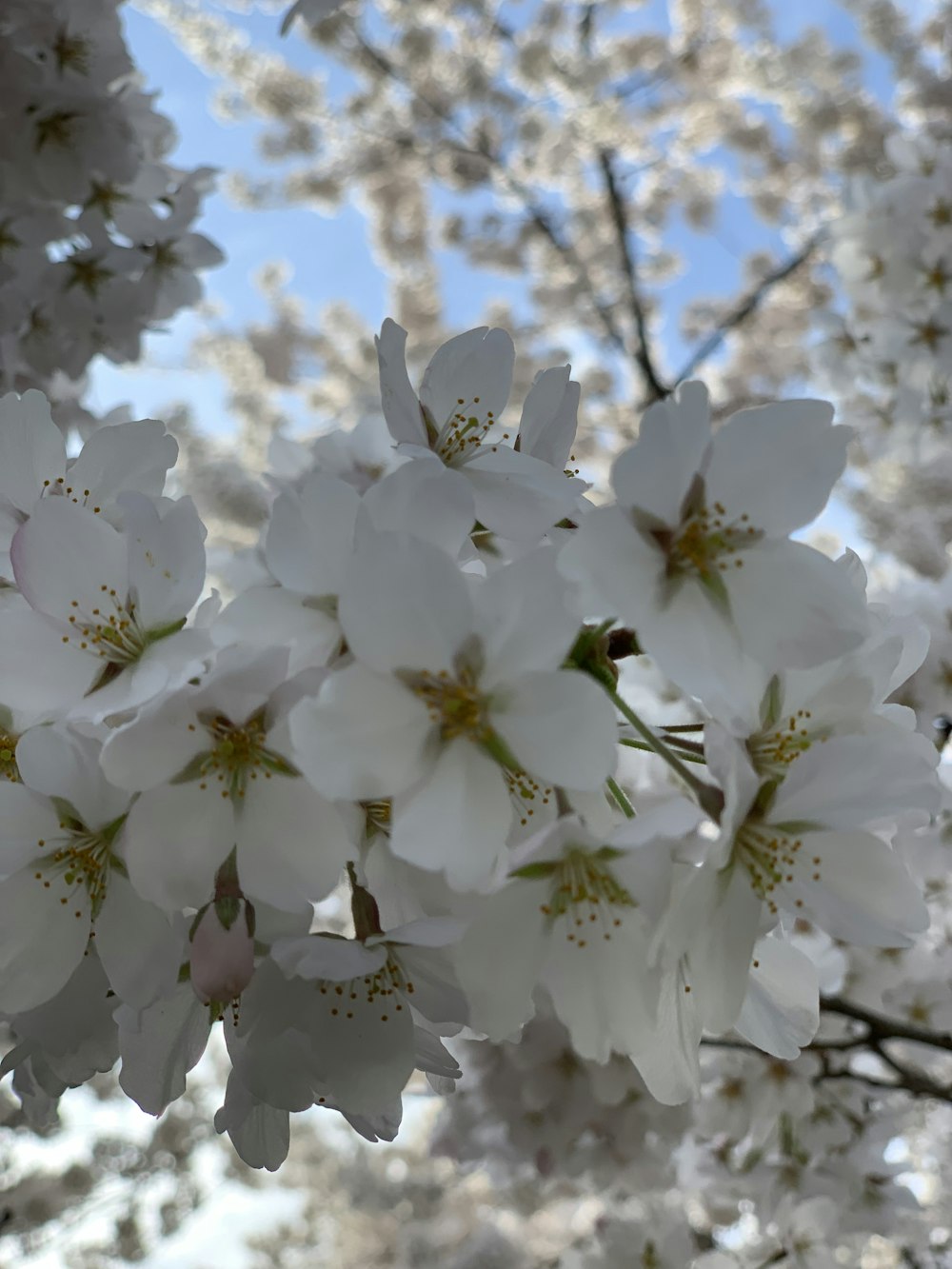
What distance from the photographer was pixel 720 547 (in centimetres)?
63

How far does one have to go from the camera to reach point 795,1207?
185cm

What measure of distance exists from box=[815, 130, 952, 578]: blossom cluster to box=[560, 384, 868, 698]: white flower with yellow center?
2.12 meters

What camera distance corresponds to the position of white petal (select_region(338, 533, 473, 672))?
0.56m

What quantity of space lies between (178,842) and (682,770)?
33 cm

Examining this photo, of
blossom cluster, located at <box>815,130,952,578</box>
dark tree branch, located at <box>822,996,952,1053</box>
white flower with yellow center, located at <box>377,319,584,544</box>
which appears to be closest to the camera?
white flower with yellow center, located at <box>377,319,584,544</box>

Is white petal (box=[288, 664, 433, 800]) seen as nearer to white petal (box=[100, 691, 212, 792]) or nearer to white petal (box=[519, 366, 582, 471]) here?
white petal (box=[100, 691, 212, 792])

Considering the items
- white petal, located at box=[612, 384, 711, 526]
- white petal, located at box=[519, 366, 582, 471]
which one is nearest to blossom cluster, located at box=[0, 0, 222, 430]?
white petal, located at box=[519, 366, 582, 471]

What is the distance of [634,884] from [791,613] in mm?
202

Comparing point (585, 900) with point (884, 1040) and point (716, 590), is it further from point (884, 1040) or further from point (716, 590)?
point (884, 1040)

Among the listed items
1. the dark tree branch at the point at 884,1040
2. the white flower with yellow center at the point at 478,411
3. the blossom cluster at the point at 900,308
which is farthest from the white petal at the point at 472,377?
the blossom cluster at the point at 900,308

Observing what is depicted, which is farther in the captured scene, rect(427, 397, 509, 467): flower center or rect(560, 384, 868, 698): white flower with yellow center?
rect(427, 397, 509, 467): flower center

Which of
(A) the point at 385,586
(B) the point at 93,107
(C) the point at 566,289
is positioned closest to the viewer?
(A) the point at 385,586

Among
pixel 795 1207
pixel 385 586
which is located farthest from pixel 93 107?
pixel 795 1207

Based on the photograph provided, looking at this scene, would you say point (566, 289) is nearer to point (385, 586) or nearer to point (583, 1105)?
point (583, 1105)
